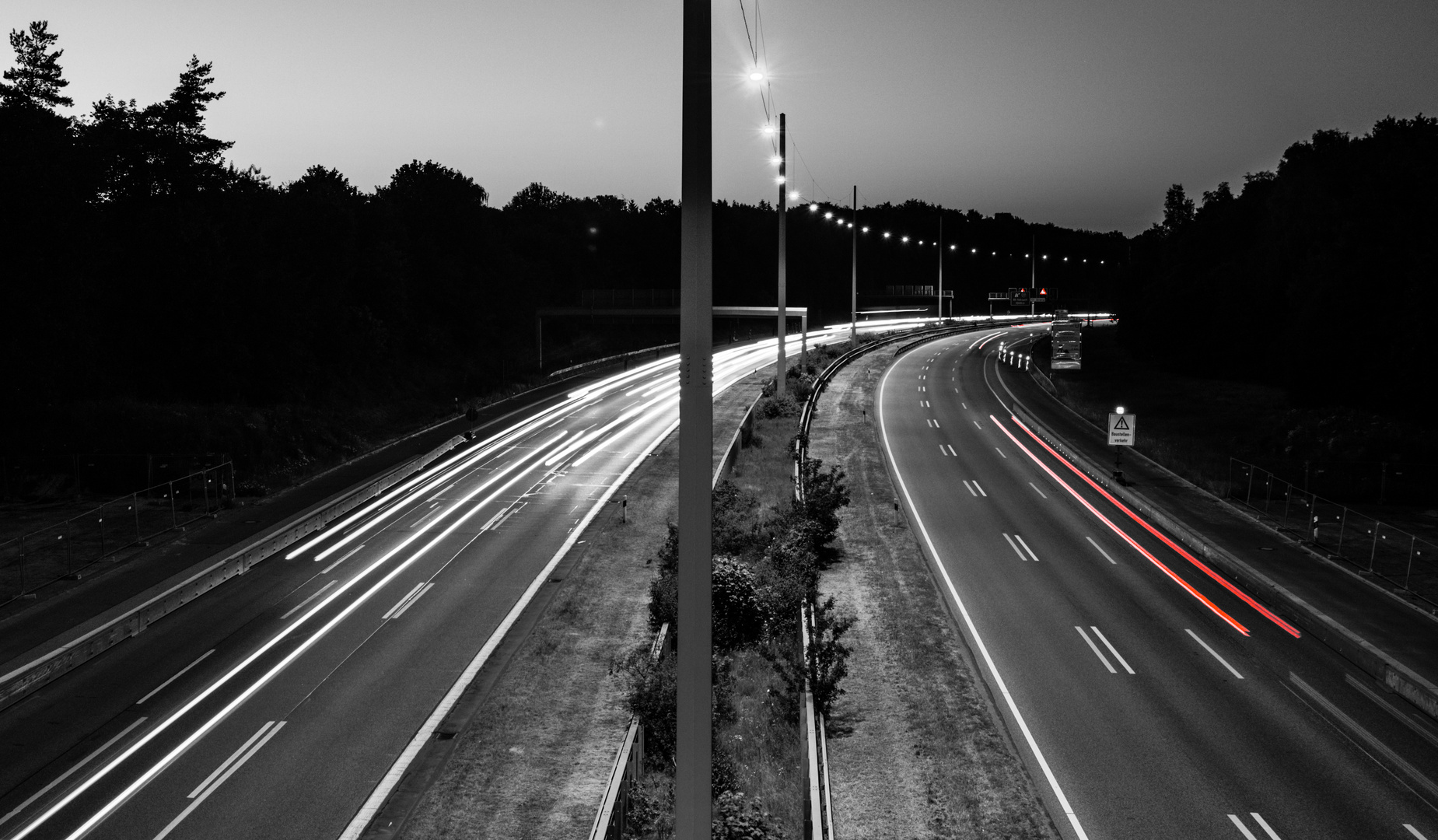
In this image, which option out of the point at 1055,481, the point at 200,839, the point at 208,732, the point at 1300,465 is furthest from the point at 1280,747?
the point at 1300,465

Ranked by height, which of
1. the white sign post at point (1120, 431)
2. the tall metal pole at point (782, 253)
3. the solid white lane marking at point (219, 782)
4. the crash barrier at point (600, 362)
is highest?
the tall metal pole at point (782, 253)

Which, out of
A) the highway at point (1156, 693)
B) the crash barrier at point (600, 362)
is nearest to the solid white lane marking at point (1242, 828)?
the highway at point (1156, 693)

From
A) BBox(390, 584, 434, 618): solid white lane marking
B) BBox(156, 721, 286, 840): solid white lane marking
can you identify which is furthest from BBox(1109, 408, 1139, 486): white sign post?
BBox(156, 721, 286, 840): solid white lane marking

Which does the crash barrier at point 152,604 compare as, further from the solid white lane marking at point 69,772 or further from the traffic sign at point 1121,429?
the traffic sign at point 1121,429

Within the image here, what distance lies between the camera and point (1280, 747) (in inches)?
649

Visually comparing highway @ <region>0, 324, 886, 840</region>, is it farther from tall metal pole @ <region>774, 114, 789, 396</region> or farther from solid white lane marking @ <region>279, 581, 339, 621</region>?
tall metal pole @ <region>774, 114, 789, 396</region>

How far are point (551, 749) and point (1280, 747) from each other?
1222 centimetres

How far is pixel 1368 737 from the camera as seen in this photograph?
17000mm

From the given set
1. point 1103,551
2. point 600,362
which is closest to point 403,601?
point 1103,551

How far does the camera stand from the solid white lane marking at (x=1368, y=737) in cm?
1545

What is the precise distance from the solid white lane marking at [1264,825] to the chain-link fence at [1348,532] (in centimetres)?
1378

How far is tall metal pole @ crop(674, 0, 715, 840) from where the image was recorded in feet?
21.2

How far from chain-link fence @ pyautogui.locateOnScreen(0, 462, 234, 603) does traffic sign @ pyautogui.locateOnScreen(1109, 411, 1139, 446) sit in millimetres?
32289

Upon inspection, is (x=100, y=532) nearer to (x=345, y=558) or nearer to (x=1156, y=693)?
(x=345, y=558)
